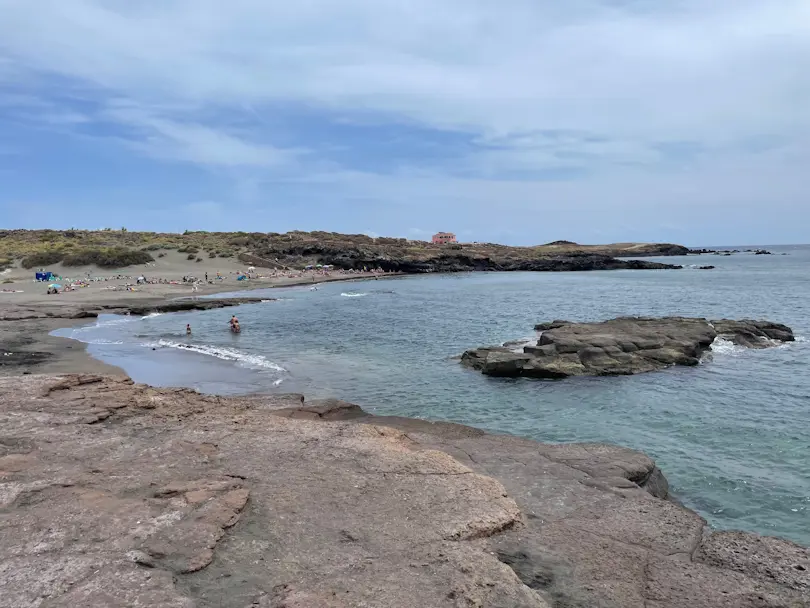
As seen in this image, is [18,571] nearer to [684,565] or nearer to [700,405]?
[684,565]

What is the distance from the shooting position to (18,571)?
5.32 m

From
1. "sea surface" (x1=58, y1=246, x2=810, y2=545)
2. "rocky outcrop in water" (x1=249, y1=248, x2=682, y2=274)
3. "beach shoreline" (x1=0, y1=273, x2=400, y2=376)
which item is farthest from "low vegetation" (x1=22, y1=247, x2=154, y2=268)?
"sea surface" (x1=58, y1=246, x2=810, y2=545)

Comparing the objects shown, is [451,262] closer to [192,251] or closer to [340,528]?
[192,251]

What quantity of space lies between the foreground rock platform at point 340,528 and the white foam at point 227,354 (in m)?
12.9

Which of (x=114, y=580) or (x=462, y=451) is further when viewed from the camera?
(x=462, y=451)

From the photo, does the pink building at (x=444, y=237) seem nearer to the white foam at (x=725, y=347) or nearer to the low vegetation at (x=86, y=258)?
the low vegetation at (x=86, y=258)

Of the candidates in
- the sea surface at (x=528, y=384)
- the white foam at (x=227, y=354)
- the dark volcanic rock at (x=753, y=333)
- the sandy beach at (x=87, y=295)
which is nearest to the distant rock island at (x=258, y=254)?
the sandy beach at (x=87, y=295)

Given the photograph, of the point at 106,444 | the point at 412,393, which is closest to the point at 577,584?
the point at 106,444

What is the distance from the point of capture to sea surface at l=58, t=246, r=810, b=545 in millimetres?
12008

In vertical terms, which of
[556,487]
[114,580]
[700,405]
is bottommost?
[700,405]

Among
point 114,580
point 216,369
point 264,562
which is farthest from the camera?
point 216,369

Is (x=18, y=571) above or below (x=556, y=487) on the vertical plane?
above

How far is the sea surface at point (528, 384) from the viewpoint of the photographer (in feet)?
39.4

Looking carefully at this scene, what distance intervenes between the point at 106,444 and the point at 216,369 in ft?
43.9
